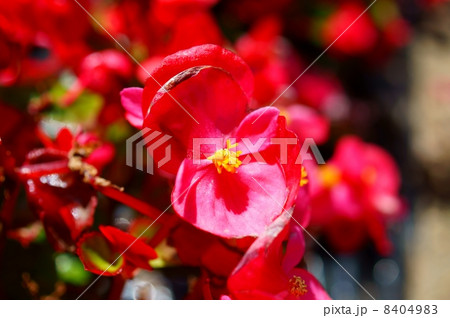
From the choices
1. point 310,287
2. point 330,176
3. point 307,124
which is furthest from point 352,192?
point 310,287

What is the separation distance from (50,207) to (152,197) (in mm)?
132

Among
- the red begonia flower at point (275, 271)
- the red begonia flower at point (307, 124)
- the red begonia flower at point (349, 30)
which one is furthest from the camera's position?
the red begonia flower at point (349, 30)

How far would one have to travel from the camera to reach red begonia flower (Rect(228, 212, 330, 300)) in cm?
Result: 40

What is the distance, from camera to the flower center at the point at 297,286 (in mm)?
448

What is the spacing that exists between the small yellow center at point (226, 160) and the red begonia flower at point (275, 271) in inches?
2.5

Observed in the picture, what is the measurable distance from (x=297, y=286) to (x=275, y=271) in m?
0.03

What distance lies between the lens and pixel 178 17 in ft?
2.41

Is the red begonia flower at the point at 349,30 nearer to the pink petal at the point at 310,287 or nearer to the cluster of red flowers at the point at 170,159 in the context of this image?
the cluster of red flowers at the point at 170,159

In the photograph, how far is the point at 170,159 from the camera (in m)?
0.45

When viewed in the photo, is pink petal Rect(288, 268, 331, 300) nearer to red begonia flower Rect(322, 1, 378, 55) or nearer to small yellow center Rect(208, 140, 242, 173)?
small yellow center Rect(208, 140, 242, 173)

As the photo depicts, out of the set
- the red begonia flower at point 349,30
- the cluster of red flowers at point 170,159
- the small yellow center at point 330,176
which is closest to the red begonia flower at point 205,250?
the cluster of red flowers at point 170,159

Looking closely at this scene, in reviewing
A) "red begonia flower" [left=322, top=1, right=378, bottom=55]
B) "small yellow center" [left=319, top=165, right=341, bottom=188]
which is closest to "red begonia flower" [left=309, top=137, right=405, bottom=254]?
"small yellow center" [left=319, top=165, right=341, bottom=188]

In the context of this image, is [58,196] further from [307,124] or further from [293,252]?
[307,124]

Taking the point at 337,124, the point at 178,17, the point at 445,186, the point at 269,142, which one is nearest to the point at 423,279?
the point at 445,186
